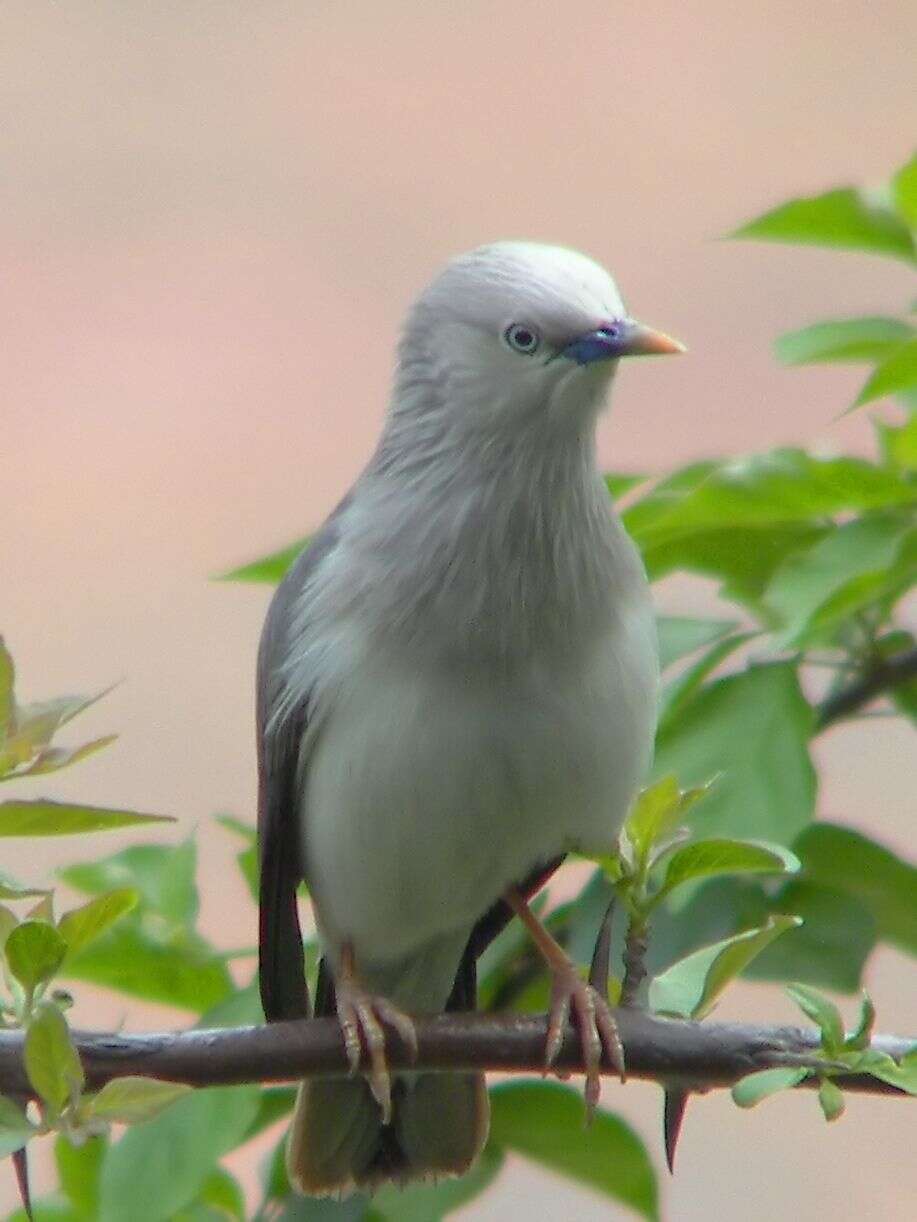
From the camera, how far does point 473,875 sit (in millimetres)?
2535

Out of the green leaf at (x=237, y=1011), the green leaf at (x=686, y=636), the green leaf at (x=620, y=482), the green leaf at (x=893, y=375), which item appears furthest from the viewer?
the green leaf at (x=620, y=482)

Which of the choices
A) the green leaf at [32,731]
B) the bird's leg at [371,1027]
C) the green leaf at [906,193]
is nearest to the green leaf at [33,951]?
the green leaf at [32,731]

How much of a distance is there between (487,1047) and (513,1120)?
49cm

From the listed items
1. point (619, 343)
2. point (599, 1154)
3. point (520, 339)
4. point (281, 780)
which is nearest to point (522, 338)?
point (520, 339)

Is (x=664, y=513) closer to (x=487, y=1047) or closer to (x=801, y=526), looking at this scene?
(x=801, y=526)

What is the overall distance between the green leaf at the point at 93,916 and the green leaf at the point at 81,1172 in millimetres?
655

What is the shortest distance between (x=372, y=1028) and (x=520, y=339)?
0.85 m

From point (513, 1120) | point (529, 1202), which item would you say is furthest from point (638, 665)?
point (529, 1202)

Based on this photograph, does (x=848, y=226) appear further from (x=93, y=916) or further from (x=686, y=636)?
(x=93, y=916)

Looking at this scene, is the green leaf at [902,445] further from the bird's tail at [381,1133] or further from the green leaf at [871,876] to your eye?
the bird's tail at [381,1133]

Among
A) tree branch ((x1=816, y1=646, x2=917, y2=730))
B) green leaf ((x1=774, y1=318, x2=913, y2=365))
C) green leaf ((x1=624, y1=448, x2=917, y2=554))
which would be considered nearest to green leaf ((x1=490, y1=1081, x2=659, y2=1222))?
tree branch ((x1=816, y1=646, x2=917, y2=730))

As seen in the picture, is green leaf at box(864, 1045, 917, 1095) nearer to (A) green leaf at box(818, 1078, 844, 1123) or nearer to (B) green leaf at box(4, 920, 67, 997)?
(A) green leaf at box(818, 1078, 844, 1123)

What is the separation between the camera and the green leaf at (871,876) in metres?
2.16

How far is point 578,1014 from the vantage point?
2141 mm
